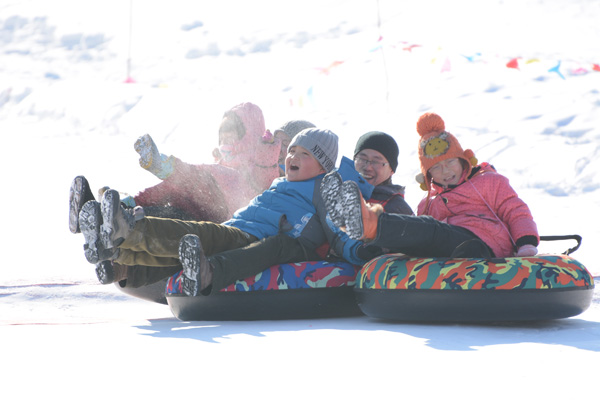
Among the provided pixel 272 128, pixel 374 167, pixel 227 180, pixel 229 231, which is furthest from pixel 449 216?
pixel 272 128

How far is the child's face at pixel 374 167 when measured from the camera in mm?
3816

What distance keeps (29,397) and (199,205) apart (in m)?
2.31

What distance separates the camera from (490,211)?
10.5ft

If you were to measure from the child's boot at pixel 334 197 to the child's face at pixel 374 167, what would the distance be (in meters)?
1.03

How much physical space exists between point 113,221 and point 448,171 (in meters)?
1.50

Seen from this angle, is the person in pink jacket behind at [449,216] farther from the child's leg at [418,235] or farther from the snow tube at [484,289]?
the snow tube at [484,289]

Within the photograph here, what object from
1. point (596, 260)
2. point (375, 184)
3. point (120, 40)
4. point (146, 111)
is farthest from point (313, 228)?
point (120, 40)

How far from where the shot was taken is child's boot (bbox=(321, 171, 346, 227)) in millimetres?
2744

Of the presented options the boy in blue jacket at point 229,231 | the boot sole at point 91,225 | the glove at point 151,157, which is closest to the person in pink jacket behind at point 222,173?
the glove at point 151,157

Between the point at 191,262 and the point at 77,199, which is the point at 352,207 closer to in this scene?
the point at 191,262

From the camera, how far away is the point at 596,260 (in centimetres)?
580

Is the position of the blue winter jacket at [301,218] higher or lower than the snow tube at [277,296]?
higher

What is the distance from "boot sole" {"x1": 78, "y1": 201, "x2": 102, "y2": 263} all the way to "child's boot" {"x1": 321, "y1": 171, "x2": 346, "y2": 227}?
0.89 m

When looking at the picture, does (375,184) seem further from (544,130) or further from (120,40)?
(120,40)
